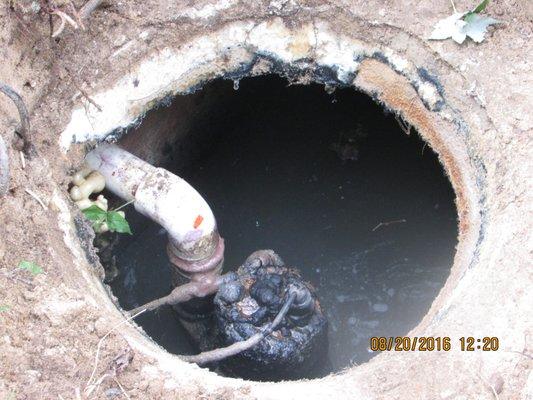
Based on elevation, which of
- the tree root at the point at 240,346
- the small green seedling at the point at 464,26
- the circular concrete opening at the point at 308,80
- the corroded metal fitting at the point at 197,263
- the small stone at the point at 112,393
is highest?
the small green seedling at the point at 464,26

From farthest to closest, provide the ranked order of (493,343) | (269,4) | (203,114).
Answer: (203,114)
(269,4)
(493,343)

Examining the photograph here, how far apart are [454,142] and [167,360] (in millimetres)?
1740

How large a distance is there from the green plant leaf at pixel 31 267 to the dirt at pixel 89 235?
2cm

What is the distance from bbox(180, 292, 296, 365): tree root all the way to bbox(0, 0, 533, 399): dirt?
0.38m

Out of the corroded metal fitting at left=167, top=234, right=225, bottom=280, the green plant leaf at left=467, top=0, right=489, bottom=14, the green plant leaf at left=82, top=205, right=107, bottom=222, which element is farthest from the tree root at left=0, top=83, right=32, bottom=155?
the green plant leaf at left=467, top=0, right=489, bottom=14

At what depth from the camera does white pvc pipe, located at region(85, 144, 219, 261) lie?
3.14 metres

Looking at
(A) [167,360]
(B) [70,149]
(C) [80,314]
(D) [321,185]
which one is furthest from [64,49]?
(D) [321,185]

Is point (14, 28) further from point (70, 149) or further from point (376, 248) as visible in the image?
point (376, 248)

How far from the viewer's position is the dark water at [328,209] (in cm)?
432

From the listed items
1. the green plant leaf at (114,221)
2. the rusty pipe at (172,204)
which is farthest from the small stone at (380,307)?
the green plant leaf at (114,221)

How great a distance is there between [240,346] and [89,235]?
84 centimetres

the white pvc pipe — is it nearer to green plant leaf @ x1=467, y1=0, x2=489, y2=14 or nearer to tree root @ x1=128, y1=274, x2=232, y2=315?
tree root @ x1=128, y1=274, x2=232, y2=315

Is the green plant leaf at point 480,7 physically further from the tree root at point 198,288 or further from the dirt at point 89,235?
the tree root at point 198,288

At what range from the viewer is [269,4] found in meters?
3.41
